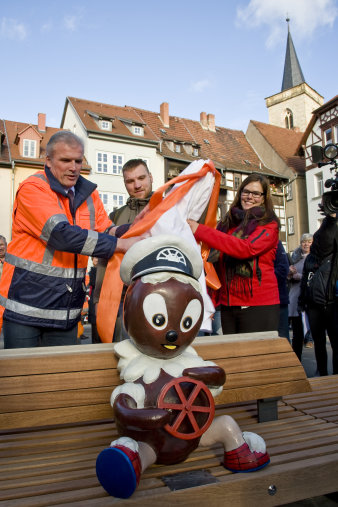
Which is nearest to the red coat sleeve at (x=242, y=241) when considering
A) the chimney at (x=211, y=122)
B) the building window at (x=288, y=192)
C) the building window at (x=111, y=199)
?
the building window at (x=111, y=199)

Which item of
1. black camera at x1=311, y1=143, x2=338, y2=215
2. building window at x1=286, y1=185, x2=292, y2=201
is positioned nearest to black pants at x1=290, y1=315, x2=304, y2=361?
black camera at x1=311, y1=143, x2=338, y2=215

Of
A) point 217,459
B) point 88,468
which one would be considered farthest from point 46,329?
point 217,459

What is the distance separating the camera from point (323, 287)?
439 cm

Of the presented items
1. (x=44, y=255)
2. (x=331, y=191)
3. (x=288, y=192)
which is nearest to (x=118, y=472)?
(x=44, y=255)

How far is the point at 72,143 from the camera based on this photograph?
2.62 meters

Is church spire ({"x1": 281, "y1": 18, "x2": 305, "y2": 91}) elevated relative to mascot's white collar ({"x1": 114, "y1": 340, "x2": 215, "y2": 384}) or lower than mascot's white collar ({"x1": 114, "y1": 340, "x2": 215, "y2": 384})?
elevated

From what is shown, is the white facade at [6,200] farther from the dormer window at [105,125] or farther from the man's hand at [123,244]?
the man's hand at [123,244]

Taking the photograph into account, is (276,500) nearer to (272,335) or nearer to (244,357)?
(244,357)

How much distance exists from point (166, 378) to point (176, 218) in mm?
1263

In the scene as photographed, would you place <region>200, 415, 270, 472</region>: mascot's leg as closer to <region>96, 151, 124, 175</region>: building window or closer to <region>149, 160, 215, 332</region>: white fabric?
<region>149, 160, 215, 332</region>: white fabric

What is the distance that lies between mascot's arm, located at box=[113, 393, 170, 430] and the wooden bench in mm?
223

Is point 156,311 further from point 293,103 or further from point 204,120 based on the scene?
point 293,103

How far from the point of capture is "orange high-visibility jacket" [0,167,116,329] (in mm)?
2389

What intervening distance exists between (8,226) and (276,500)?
2173 cm
